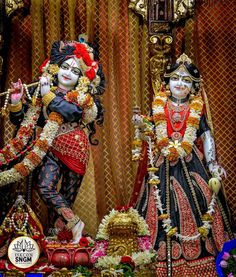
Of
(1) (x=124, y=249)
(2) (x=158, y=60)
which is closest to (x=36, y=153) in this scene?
(1) (x=124, y=249)

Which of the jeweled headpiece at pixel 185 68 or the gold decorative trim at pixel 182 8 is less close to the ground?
the gold decorative trim at pixel 182 8

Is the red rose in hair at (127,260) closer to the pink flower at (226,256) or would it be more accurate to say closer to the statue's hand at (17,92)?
the pink flower at (226,256)

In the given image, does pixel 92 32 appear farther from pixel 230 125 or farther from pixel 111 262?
pixel 111 262

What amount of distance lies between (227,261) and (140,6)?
2.38 meters

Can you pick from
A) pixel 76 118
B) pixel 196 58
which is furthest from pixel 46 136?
pixel 196 58

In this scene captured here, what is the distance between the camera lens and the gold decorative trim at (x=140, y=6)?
7625mm

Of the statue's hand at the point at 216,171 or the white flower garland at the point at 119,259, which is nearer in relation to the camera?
the white flower garland at the point at 119,259

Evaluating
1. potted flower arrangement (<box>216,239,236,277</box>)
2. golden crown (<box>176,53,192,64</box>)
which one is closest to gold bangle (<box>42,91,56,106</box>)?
golden crown (<box>176,53,192,64</box>)

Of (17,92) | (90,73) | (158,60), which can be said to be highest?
(158,60)

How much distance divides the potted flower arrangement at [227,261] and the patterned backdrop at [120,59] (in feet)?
3.91

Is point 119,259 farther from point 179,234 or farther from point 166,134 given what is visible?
point 166,134

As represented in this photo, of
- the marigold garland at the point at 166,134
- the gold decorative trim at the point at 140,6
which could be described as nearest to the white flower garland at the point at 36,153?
the marigold garland at the point at 166,134

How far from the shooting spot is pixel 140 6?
301 inches

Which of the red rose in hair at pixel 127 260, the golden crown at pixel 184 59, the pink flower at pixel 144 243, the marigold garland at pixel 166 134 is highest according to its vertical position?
the golden crown at pixel 184 59
